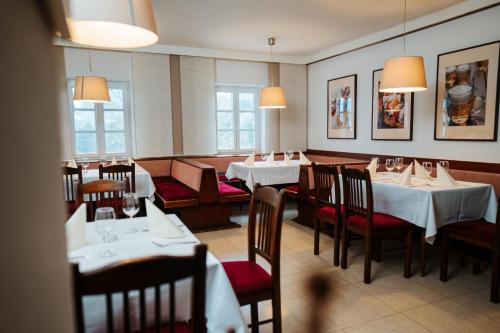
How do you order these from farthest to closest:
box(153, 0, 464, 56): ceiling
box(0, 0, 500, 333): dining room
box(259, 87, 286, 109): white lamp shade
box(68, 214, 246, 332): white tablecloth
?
box(259, 87, 286, 109): white lamp shade, box(153, 0, 464, 56): ceiling, box(68, 214, 246, 332): white tablecloth, box(0, 0, 500, 333): dining room

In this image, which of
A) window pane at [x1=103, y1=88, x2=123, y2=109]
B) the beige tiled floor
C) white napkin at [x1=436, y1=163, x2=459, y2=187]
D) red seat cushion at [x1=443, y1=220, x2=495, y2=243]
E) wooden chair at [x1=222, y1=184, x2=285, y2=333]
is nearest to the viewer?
wooden chair at [x1=222, y1=184, x2=285, y2=333]

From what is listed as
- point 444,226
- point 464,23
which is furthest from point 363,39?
point 444,226

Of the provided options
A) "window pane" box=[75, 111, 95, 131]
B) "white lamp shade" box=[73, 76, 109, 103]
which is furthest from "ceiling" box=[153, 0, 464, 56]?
"window pane" box=[75, 111, 95, 131]

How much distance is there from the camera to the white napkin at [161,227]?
1.81m

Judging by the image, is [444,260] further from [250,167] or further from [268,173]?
[250,167]

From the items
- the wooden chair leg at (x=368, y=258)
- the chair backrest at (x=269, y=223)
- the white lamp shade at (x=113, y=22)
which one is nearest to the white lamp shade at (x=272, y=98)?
the wooden chair leg at (x=368, y=258)

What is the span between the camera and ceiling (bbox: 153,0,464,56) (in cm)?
417

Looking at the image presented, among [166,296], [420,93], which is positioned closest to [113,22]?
[166,296]

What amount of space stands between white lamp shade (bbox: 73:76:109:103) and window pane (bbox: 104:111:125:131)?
1620 millimetres

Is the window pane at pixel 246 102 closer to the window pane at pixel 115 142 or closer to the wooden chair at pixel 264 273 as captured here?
the window pane at pixel 115 142

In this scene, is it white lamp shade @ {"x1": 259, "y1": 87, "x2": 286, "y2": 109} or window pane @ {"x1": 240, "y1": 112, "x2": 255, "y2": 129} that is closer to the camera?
white lamp shade @ {"x1": 259, "y1": 87, "x2": 286, "y2": 109}

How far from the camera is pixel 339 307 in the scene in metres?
2.65

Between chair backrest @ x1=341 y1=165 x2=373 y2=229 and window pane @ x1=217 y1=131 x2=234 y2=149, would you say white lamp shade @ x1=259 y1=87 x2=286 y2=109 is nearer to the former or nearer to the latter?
window pane @ x1=217 y1=131 x2=234 y2=149

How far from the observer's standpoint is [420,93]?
4.68m
